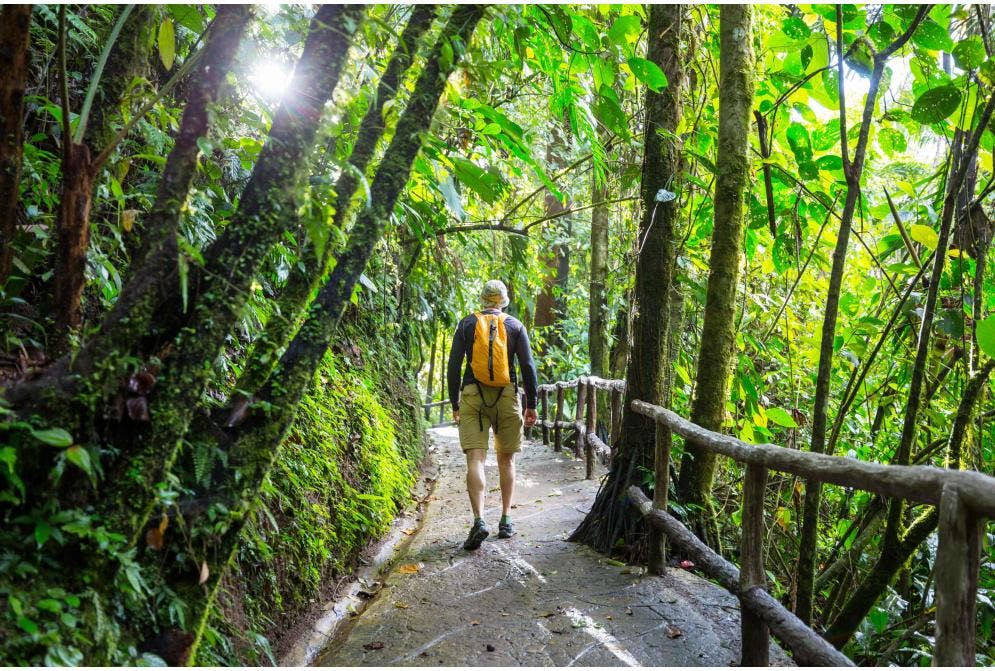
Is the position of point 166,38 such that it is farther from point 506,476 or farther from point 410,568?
point 506,476

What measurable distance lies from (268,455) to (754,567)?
2.32 meters

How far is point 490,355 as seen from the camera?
529 centimetres

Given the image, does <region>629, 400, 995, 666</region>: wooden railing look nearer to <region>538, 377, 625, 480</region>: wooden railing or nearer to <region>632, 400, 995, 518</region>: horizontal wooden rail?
<region>632, 400, 995, 518</region>: horizontal wooden rail

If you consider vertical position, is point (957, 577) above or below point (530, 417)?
below

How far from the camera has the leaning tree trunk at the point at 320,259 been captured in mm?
2783

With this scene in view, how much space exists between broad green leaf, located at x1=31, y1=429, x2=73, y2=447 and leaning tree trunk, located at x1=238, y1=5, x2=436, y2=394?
0.73 metres

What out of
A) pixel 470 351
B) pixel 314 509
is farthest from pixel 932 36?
pixel 314 509

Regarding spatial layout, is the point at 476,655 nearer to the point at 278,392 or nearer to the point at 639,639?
the point at 639,639

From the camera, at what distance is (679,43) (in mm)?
5191

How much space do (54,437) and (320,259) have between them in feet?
3.78

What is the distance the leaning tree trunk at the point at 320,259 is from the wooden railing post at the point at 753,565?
7.30ft

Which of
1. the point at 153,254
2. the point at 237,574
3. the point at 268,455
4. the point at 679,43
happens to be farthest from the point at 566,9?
the point at 237,574

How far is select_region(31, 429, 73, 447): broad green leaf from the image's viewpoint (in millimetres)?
2006

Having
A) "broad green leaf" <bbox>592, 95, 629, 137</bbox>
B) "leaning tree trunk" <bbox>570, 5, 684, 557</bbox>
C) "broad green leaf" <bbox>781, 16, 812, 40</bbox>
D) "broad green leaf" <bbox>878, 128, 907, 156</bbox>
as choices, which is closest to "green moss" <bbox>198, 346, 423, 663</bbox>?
"leaning tree trunk" <bbox>570, 5, 684, 557</bbox>
